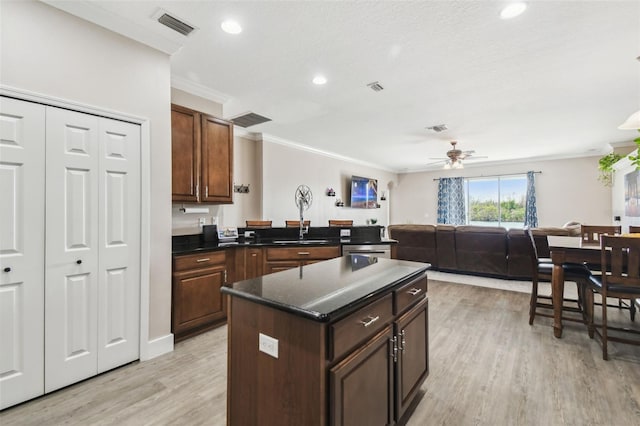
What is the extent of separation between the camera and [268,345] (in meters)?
1.21

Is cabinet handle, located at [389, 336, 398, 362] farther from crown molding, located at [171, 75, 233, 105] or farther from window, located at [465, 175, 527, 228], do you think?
window, located at [465, 175, 527, 228]

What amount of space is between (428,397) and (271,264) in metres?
2.17

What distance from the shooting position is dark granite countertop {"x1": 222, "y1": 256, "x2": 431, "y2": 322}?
1.13m

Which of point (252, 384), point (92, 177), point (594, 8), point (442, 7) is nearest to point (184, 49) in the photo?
point (92, 177)

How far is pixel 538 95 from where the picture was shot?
352 cm

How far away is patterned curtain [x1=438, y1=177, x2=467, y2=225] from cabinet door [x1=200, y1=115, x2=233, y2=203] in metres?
7.45

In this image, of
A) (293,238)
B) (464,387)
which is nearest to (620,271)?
(464,387)

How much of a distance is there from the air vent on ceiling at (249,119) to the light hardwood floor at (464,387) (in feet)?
10.1

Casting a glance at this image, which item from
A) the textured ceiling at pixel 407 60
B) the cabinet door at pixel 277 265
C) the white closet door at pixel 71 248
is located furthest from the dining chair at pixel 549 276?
the white closet door at pixel 71 248

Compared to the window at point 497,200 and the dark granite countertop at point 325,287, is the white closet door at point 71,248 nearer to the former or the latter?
the dark granite countertop at point 325,287

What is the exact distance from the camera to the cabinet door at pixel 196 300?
2770 millimetres

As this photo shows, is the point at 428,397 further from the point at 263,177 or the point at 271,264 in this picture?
the point at 263,177

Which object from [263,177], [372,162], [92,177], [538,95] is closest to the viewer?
[92,177]

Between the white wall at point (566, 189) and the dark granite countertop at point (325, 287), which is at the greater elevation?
the white wall at point (566, 189)
